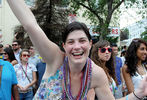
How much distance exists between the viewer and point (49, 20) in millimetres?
11250

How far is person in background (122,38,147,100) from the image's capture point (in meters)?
3.42

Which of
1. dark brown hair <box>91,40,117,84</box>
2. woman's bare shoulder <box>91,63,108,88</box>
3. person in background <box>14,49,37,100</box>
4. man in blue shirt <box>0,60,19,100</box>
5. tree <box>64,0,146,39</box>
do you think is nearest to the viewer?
woman's bare shoulder <box>91,63,108,88</box>

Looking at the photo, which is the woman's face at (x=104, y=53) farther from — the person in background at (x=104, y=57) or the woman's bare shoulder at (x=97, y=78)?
the woman's bare shoulder at (x=97, y=78)

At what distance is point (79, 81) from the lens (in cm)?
210

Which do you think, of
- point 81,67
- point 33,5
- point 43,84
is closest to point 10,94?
point 43,84

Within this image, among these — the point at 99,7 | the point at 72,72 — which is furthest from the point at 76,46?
the point at 99,7

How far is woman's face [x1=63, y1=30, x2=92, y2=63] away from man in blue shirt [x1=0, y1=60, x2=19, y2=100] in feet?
4.65

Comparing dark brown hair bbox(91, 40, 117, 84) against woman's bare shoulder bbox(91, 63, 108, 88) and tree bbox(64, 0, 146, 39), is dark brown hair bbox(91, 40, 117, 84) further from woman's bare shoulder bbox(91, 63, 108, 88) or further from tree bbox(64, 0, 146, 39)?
tree bbox(64, 0, 146, 39)

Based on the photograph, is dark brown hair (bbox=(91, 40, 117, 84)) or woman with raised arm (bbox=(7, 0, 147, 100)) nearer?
woman with raised arm (bbox=(7, 0, 147, 100))

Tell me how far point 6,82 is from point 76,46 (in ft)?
5.16

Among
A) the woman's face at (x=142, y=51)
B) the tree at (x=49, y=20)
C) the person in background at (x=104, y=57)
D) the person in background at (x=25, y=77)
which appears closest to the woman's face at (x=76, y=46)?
the person in background at (x=104, y=57)

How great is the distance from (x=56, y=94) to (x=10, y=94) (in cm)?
137

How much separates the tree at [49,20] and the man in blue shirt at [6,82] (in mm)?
7958

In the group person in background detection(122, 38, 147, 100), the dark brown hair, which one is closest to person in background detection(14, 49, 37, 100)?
the dark brown hair
